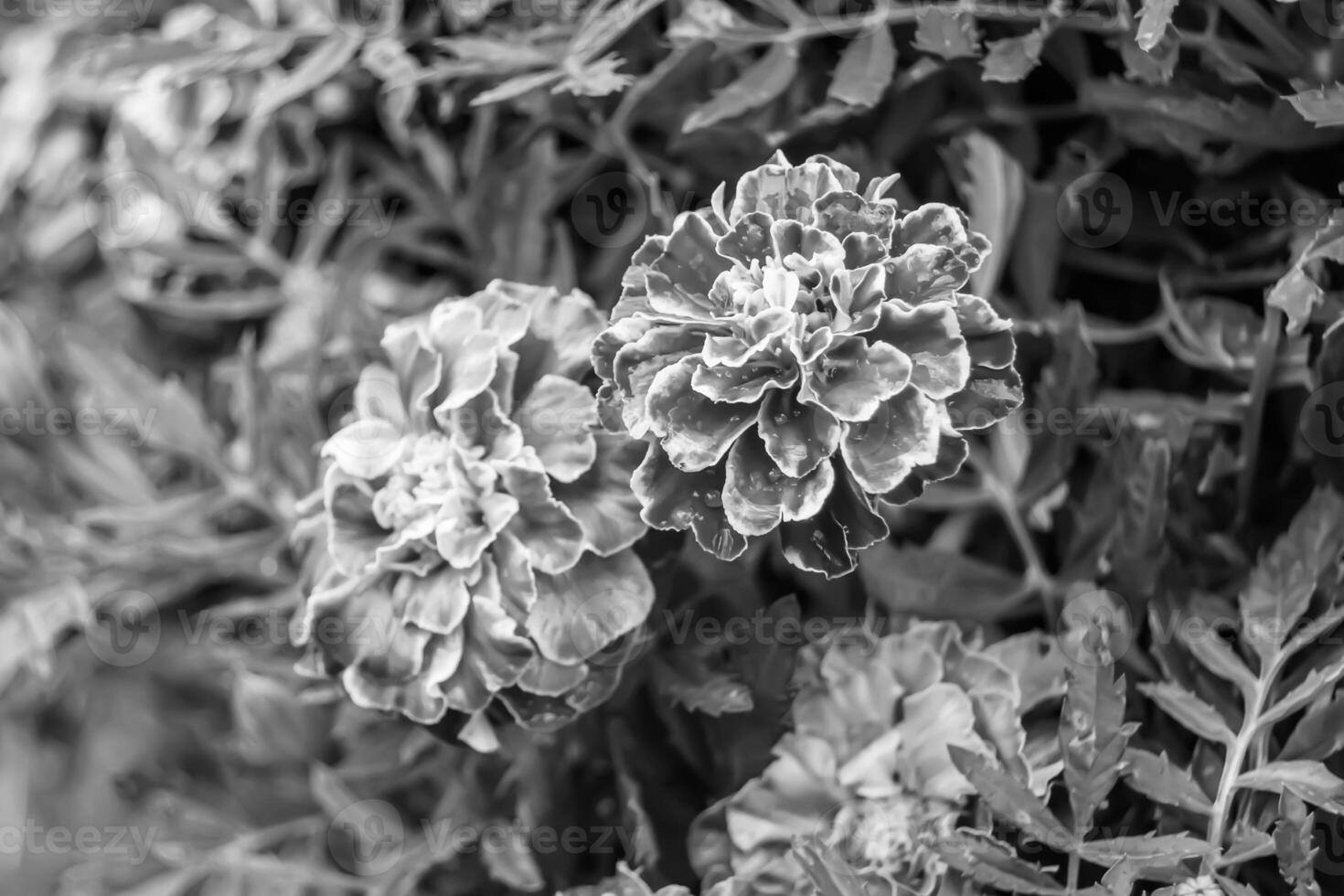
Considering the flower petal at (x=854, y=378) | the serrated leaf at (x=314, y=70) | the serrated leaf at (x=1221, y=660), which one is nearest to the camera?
the flower petal at (x=854, y=378)

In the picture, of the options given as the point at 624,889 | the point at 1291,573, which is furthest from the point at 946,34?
the point at 624,889

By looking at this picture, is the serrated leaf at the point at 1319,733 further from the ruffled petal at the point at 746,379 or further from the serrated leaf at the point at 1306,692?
the ruffled petal at the point at 746,379

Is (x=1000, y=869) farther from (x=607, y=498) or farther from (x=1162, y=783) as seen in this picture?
(x=607, y=498)

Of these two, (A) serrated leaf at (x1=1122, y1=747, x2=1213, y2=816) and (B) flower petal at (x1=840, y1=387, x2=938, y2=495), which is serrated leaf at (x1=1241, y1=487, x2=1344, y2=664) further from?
(B) flower petal at (x1=840, y1=387, x2=938, y2=495)

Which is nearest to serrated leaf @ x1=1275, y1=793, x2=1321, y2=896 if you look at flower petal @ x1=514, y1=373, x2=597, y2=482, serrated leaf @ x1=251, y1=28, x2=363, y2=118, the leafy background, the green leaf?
the leafy background

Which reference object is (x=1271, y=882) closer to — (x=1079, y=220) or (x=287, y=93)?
(x=1079, y=220)

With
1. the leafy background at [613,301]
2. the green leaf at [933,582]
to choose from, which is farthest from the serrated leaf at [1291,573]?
the green leaf at [933,582]

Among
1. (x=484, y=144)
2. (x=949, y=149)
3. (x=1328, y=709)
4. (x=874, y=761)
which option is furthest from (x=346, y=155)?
(x=1328, y=709)
